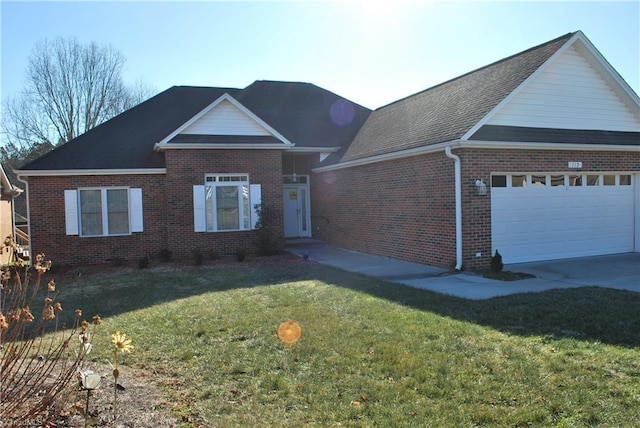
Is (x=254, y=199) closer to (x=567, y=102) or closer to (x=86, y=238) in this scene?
(x=86, y=238)

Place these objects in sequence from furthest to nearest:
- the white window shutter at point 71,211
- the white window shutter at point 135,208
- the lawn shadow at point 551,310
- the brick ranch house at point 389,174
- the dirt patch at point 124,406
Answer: the white window shutter at point 135,208
the white window shutter at point 71,211
the brick ranch house at point 389,174
the lawn shadow at point 551,310
the dirt patch at point 124,406

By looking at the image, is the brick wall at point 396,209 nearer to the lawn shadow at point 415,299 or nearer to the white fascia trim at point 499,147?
the white fascia trim at point 499,147

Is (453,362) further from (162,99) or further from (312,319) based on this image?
(162,99)

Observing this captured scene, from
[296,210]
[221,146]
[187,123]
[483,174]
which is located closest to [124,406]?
[483,174]

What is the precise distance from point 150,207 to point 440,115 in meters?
9.70

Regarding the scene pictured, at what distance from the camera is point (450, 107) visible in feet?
44.5

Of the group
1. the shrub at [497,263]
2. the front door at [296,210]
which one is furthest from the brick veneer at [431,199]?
the front door at [296,210]

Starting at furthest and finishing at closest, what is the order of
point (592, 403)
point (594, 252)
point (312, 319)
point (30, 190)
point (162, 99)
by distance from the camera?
1. point (162, 99)
2. point (30, 190)
3. point (594, 252)
4. point (312, 319)
5. point (592, 403)

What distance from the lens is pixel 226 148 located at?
15703 millimetres

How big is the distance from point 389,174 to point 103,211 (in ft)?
30.6

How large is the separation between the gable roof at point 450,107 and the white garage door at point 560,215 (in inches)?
69.4

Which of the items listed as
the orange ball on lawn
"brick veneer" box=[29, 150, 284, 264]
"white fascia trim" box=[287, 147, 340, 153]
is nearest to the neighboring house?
"brick veneer" box=[29, 150, 284, 264]

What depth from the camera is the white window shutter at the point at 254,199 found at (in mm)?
16141

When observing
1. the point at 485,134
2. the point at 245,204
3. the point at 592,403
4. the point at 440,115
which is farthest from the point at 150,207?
the point at 592,403
